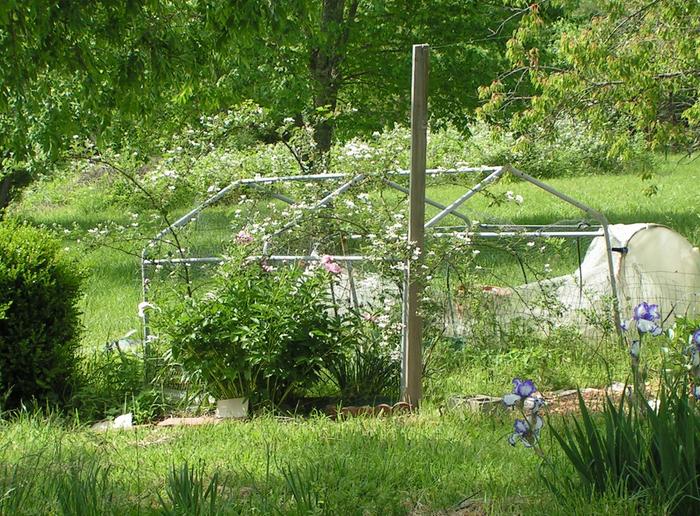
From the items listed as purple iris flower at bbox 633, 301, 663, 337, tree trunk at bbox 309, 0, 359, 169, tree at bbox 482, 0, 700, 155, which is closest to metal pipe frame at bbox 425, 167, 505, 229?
tree at bbox 482, 0, 700, 155

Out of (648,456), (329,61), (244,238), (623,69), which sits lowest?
(648,456)

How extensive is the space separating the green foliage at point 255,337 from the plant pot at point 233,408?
6 cm

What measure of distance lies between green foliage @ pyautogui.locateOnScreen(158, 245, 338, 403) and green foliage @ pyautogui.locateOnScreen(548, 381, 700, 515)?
10.3 ft

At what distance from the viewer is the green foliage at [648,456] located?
3383mm

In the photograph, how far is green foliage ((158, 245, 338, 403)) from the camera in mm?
6633

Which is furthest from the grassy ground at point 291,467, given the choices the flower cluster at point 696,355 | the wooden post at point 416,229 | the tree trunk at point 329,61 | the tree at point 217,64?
the tree trunk at point 329,61

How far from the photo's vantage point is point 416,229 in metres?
→ 6.70

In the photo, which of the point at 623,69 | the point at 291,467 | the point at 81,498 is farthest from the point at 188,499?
the point at 623,69

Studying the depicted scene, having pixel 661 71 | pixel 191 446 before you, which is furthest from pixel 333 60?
pixel 191 446

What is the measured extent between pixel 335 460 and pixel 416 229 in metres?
2.43

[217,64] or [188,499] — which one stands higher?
[217,64]

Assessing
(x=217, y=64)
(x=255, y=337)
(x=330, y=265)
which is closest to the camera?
(x=255, y=337)

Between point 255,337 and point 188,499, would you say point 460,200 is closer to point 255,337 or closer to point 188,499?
point 255,337

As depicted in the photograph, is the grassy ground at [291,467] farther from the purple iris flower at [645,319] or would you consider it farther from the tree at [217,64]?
the tree at [217,64]
